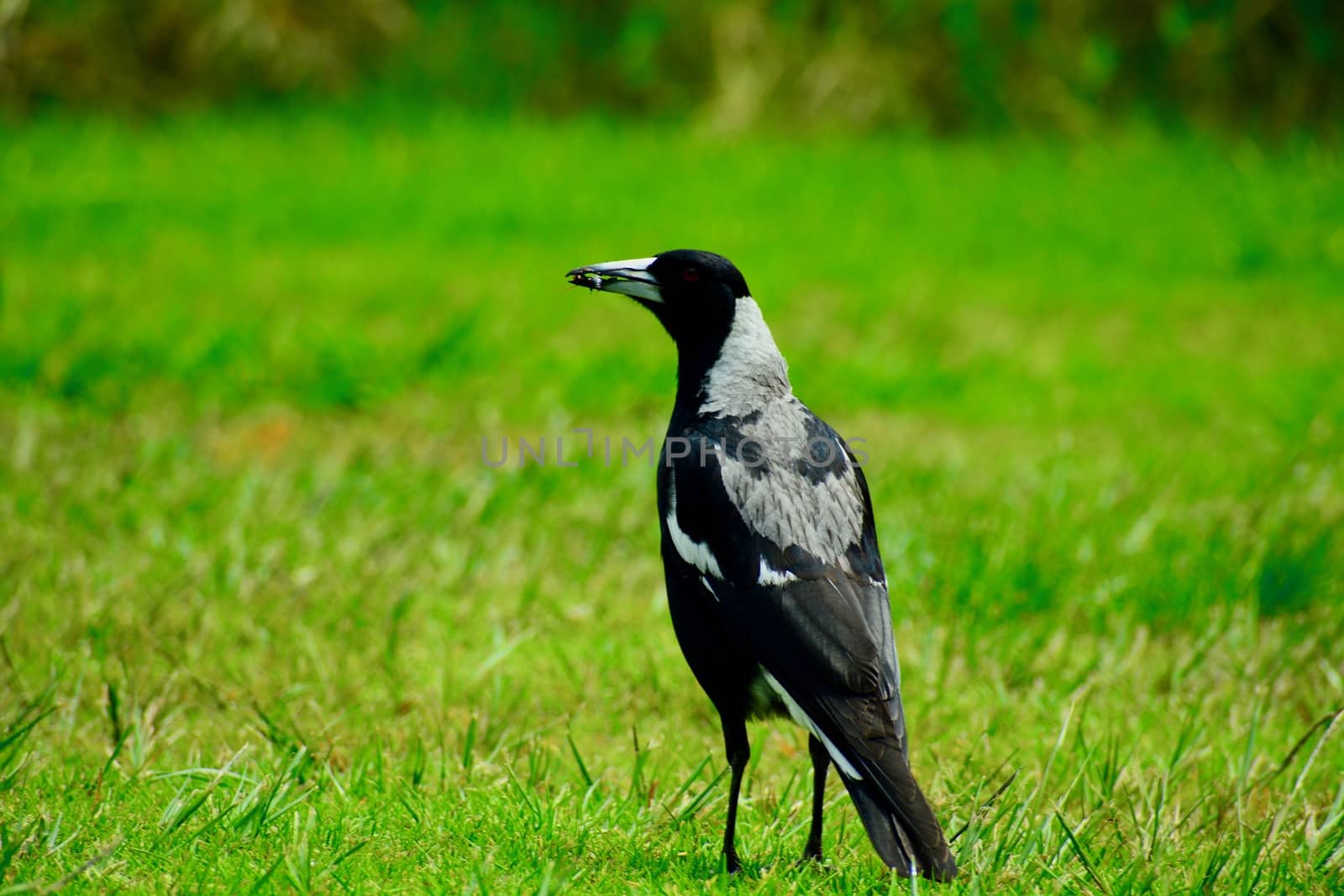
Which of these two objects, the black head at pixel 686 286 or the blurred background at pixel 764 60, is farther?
the blurred background at pixel 764 60

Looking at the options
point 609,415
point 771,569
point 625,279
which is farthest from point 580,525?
point 771,569

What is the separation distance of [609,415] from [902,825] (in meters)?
3.08

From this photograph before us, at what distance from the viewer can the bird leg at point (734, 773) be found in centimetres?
226

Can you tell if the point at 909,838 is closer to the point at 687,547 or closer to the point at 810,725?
the point at 810,725

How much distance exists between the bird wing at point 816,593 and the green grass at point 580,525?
0.63ft

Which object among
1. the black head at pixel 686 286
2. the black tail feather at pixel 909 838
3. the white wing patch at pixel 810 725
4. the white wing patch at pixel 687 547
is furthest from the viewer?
the black head at pixel 686 286

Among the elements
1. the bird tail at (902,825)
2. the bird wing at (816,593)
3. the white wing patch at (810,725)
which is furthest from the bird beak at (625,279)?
the bird tail at (902,825)

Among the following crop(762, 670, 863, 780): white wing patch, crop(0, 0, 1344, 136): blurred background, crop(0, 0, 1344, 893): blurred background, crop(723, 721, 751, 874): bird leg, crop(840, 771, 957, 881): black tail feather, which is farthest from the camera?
crop(0, 0, 1344, 136): blurred background

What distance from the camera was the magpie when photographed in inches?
84.6

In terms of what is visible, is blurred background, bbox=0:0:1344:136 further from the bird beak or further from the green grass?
the bird beak

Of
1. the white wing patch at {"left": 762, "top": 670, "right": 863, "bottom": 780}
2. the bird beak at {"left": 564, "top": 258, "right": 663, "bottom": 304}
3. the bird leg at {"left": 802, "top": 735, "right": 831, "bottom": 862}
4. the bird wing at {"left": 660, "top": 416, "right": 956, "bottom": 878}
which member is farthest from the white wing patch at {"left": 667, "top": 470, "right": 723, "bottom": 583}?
the bird beak at {"left": 564, "top": 258, "right": 663, "bottom": 304}

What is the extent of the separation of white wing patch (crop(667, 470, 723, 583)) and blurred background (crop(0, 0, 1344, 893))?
0.41 meters

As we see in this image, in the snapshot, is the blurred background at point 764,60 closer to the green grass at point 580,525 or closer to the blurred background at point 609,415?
the blurred background at point 609,415

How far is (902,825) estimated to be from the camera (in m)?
2.07
